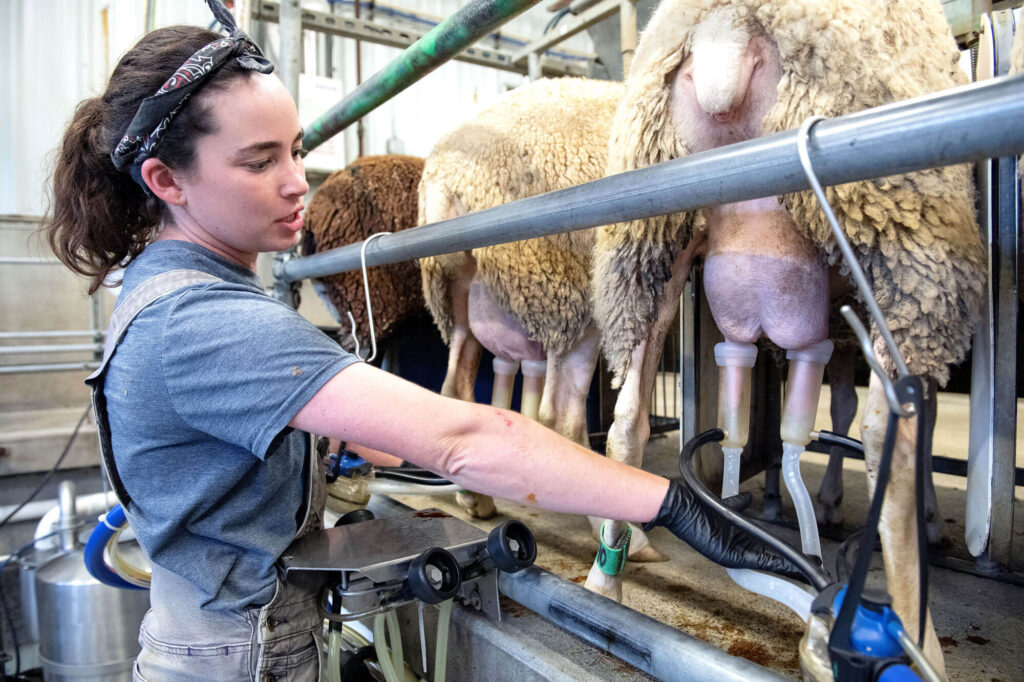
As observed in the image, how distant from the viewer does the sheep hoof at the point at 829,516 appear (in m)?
1.67

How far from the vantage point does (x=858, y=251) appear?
33.1 inches

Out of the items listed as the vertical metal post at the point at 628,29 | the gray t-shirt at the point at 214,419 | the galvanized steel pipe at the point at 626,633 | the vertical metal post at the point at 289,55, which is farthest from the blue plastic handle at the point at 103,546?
the vertical metal post at the point at 628,29

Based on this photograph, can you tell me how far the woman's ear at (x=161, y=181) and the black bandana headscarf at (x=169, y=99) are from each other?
0.04 ft

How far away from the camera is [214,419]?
0.68 m

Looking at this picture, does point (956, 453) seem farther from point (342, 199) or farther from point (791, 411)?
point (342, 199)

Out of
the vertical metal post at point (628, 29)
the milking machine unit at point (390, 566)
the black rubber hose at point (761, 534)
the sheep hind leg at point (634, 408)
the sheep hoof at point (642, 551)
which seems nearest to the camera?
the black rubber hose at point (761, 534)

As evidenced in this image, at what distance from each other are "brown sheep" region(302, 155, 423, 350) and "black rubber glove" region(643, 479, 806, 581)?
5.09ft

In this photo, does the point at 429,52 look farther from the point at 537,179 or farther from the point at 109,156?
the point at 109,156

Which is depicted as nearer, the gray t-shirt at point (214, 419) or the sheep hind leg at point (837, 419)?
the gray t-shirt at point (214, 419)

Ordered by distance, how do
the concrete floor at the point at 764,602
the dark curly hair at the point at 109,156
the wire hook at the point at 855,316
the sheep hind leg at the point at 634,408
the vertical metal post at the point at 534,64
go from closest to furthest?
1. the wire hook at the point at 855,316
2. the dark curly hair at the point at 109,156
3. the concrete floor at the point at 764,602
4. the sheep hind leg at the point at 634,408
5. the vertical metal post at the point at 534,64

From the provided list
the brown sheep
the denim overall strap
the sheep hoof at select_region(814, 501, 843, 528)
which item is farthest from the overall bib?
the sheep hoof at select_region(814, 501, 843, 528)

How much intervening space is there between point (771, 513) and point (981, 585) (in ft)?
1.74

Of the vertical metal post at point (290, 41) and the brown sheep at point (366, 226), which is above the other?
the vertical metal post at point (290, 41)

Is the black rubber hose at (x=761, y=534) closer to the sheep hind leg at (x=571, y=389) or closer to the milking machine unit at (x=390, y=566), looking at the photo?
the milking machine unit at (x=390, y=566)
